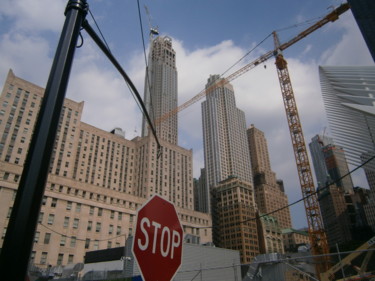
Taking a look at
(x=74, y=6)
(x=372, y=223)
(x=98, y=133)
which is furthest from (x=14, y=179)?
(x=372, y=223)

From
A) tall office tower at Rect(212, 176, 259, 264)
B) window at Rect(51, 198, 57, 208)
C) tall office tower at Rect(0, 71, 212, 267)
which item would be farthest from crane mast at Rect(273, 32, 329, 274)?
tall office tower at Rect(212, 176, 259, 264)

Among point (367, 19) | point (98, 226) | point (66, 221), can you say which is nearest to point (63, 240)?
point (66, 221)

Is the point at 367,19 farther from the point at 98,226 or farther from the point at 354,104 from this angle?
the point at 98,226

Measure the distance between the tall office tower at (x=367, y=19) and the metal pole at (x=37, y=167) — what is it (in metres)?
4.88

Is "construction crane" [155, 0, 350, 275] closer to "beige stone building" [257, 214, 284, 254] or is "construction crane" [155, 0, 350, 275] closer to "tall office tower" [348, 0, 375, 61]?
"tall office tower" [348, 0, 375, 61]

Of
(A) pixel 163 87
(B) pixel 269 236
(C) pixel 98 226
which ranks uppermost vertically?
(A) pixel 163 87

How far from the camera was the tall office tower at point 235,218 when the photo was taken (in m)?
142

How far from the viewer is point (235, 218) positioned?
497ft

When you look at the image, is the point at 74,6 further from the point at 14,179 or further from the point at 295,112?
the point at 295,112

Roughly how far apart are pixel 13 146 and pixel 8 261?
86.8 m

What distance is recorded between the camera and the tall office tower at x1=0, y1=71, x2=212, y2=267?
2179 inches

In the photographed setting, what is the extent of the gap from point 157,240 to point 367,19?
5.23 metres

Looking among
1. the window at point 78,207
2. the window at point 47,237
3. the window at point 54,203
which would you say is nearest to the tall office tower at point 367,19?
the window at point 47,237

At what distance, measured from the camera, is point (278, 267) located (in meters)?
18.7
